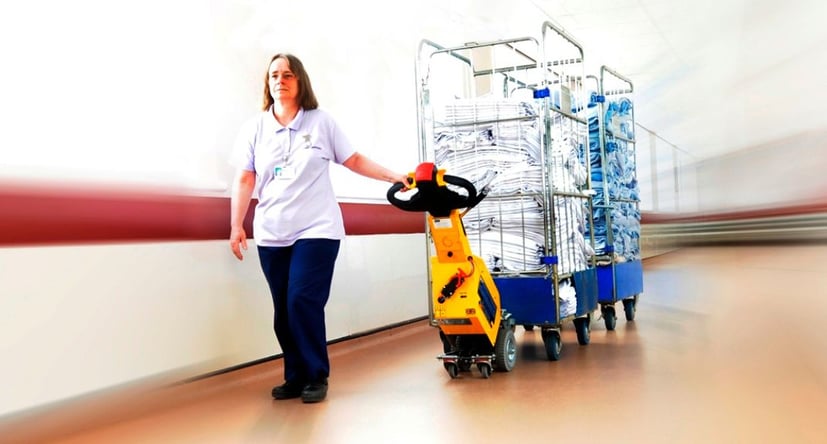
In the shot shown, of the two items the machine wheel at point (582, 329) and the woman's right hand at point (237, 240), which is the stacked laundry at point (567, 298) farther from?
the woman's right hand at point (237, 240)

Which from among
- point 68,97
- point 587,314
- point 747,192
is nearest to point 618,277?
point 587,314

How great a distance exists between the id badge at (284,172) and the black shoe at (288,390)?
911 millimetres

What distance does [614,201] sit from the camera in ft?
17.1

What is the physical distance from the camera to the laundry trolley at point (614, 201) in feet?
16.4

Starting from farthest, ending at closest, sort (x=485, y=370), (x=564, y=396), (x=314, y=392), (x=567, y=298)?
(x=567, y=298) < (x=485, y=370) < (x=314, y=392) < (x=564, y=396)

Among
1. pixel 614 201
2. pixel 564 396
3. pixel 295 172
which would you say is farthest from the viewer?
Answer: pixel 614 201

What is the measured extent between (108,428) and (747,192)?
8.03 ft

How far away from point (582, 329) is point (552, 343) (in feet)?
1.92

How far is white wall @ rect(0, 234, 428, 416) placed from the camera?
2.62 metres

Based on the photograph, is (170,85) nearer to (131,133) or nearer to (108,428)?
(131,133)

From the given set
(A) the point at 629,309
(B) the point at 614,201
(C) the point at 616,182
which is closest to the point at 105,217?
(B) the point at 614,201

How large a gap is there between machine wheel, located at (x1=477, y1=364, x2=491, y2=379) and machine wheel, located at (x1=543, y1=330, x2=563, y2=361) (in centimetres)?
46

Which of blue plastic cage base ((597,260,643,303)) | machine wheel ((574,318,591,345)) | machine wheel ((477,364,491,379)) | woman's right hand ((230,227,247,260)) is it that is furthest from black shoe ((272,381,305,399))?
blue plastic cage base ((597,260,643,303))

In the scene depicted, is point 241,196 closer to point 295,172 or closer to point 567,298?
point 295,172
